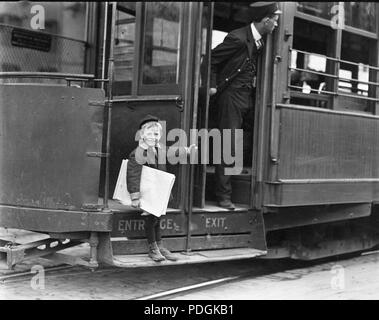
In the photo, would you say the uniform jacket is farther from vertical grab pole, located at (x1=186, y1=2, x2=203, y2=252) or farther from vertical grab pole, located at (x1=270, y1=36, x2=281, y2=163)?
vertical grab pole, located at (x1=186, y1=2, x2=203, y2=252)

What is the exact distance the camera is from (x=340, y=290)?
548 cm

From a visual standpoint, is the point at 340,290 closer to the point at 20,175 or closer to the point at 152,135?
the point at 152,135

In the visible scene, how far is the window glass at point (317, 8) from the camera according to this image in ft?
17.8

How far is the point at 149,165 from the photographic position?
15.1ft

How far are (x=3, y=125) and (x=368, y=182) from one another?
368cm

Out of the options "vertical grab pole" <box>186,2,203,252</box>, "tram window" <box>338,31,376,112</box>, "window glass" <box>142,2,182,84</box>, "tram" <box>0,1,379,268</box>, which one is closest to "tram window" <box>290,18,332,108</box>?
"tram" <box>0,1,379,268</box>

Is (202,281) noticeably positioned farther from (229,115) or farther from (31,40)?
(31,40)

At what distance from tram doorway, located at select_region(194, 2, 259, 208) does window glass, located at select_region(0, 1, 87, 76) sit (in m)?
1.69

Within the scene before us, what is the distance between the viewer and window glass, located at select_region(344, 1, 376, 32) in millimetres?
5844

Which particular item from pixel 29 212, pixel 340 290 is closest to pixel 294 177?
pixel 340 290

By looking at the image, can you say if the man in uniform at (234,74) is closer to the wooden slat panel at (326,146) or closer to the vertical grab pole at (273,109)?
the vertical grab pole at (273,109)

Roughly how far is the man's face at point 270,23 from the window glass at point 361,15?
3.45ft

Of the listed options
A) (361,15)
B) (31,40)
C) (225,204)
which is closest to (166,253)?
(225,204)

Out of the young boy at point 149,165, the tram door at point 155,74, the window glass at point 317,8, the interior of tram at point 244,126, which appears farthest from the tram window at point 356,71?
the young boy at point 149,165
